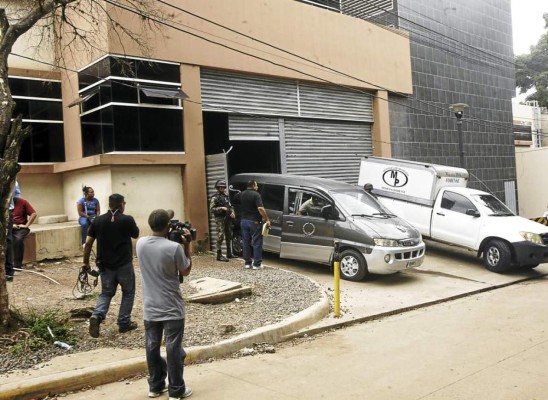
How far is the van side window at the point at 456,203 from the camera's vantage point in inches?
490

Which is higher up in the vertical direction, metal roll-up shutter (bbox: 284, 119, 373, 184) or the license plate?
metal roll-up shutter (bbox: 284, 119, 373, 184)

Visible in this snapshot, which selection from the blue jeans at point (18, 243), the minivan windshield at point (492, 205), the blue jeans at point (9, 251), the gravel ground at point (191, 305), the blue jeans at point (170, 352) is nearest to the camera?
the blue jeans at point (170, 352)

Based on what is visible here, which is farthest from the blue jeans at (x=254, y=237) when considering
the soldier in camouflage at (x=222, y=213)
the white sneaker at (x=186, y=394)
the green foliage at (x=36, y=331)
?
the white sneaker at (x=186, y=394)

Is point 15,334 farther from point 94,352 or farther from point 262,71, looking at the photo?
point 262,71

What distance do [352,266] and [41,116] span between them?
8.99 metres

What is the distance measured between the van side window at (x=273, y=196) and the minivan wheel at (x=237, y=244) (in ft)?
3.47

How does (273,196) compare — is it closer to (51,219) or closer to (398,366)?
(51,219)

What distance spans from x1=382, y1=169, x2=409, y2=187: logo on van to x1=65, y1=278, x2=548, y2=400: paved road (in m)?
6.16

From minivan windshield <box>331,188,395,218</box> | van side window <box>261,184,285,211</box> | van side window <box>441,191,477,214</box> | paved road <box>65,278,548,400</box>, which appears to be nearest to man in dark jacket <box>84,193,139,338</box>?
paved road <box>65,278,548,400</box>

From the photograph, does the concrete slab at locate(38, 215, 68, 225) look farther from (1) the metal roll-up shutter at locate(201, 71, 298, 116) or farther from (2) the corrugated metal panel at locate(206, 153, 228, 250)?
(1) the metal roll-up shutter at locate(201, 71, 298, 116)

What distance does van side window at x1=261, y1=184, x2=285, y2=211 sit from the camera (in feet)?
37.6

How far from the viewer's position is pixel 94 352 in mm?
5617

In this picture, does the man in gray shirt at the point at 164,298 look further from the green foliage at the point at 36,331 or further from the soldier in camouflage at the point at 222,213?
the soldier in camouflage at the point at 222,213

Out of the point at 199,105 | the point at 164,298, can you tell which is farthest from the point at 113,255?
the point at 199,105
